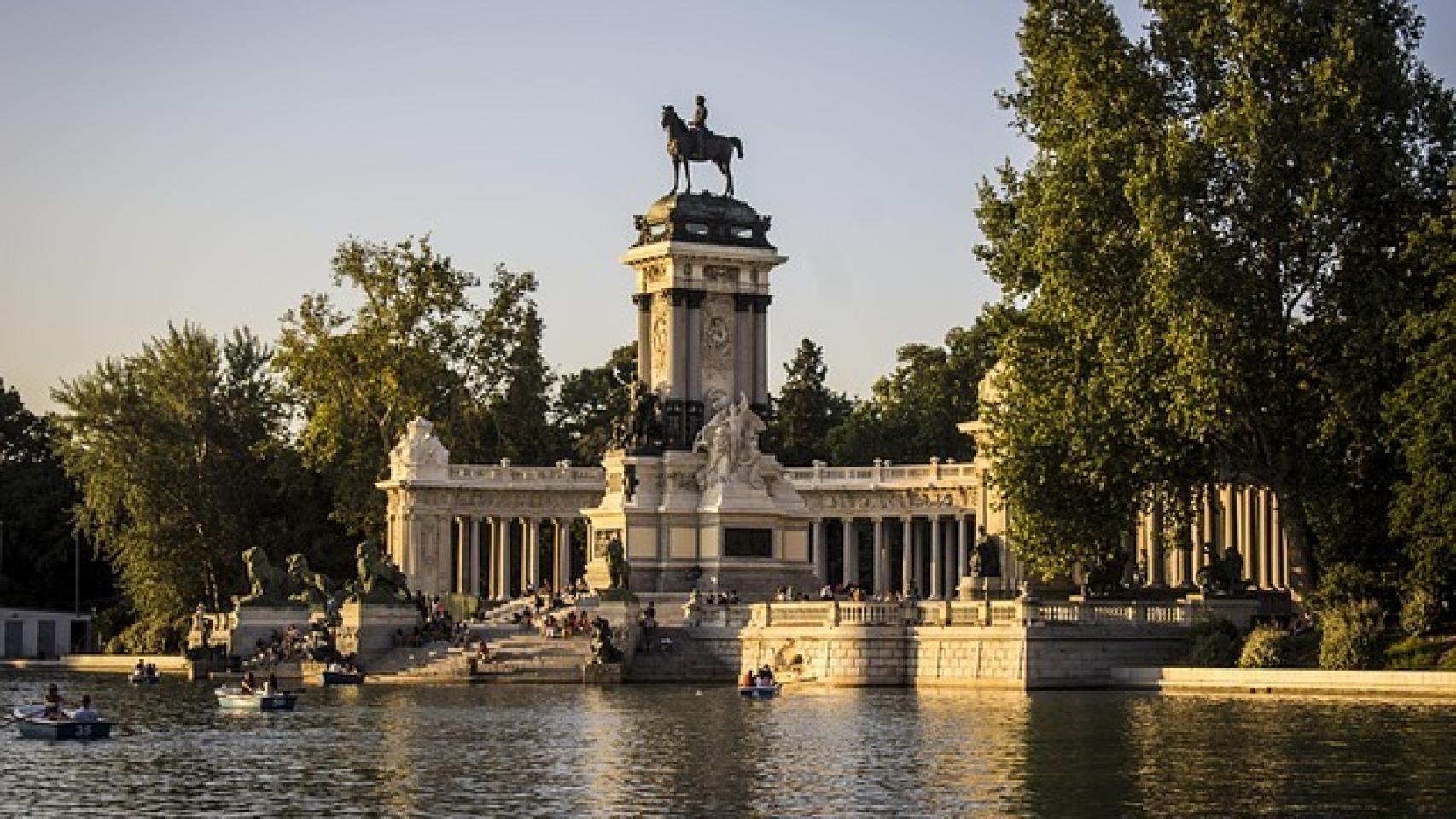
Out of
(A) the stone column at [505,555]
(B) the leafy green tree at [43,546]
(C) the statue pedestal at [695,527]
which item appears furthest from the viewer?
(B) the leafy green tree at [43,546]

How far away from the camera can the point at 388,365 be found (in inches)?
4424

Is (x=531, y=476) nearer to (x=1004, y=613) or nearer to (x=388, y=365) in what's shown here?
(x=388, y=365)

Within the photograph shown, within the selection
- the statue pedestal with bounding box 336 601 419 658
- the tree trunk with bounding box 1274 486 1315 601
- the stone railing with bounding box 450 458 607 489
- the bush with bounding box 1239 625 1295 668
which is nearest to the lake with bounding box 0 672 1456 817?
the bush with bounding box 1239 625 1295 668

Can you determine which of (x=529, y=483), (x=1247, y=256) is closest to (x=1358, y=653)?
(x=1247, y=256)

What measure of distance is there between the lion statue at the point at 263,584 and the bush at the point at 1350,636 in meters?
35.7

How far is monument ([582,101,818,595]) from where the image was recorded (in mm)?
90875

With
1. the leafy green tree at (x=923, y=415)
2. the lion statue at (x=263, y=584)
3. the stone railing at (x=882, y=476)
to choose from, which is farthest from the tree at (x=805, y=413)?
the lion statue at (x=263, y=584)

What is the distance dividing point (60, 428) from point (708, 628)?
1608 inches

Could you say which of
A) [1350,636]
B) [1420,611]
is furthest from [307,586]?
[1420,611]

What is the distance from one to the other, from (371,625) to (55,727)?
90.4 ft

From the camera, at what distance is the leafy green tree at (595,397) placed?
442 ft

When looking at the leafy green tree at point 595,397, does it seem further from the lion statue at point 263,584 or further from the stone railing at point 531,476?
the lion statue at point 263,584

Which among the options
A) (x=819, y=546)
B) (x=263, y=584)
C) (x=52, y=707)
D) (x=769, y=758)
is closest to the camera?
(x=769, y=758)

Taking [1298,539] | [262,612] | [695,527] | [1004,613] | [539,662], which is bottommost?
[539,662]
